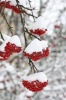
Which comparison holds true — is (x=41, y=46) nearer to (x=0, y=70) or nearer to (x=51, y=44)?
(x=0, y=70)

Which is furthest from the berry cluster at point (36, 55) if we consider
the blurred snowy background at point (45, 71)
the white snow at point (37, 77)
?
the blurred snowy background at point (45, 71)

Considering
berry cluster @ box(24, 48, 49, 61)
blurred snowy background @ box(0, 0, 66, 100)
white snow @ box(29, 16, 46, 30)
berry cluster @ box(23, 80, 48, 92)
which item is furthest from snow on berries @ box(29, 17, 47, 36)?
blurred snowy background @ box(0, 0, 66, 100)

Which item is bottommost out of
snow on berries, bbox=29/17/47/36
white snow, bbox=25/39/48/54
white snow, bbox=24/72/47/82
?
white snow, bbox=24/72/47/82

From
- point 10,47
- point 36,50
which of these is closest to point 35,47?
point 36,50

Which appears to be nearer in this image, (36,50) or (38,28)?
(36,50)

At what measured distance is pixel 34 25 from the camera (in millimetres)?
1562

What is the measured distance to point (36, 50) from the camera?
56.4 inches

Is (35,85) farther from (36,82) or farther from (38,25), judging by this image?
(38,25)

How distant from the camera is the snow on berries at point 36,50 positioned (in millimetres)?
1399

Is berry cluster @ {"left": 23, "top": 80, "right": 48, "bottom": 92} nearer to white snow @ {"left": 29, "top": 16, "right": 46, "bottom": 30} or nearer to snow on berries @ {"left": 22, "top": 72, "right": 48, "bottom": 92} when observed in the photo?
snow on berries @ {"left": 22, "top": 72, "right": 48, "bottom": 92}

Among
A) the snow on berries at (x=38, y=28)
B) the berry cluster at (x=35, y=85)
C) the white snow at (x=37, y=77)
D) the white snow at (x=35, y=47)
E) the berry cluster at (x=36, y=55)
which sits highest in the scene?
the snow on berries at (x=38, y=28)

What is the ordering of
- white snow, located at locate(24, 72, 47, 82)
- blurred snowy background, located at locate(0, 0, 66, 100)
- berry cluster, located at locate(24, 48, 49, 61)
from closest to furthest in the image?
berry cluster, located at locate(24, 48, 49, 61)
white snow, located at locate(24, 72, 47, 82)
blurred snowy background, located at locate(0, 0, 66, 100)

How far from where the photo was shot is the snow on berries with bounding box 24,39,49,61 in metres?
1.40

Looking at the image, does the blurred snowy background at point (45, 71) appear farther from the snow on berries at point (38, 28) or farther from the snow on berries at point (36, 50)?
the snow on berries at point (36, 50)
